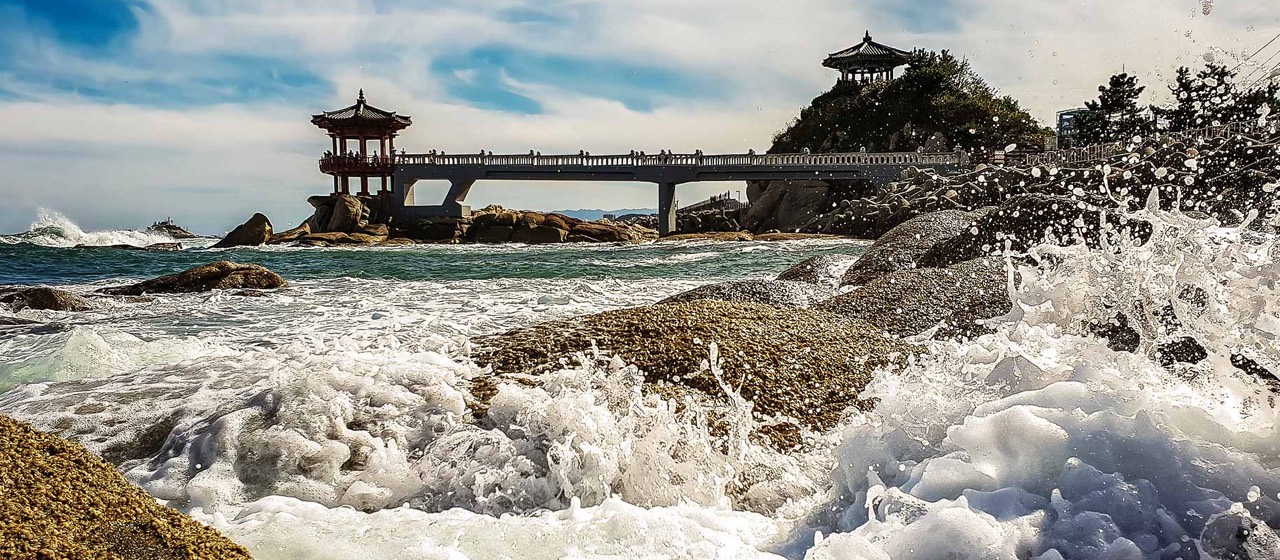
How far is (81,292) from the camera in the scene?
45.1ft

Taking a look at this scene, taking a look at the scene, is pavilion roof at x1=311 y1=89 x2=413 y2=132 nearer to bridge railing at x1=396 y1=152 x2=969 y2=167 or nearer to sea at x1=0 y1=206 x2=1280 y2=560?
bridge railing at x1=396 y1=152 x2=969 y2=167

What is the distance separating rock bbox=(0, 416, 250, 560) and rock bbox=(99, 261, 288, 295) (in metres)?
11.4

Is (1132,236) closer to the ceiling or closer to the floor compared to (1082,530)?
closer to the ceiling

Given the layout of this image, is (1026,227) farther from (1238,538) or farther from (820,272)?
(1238,538)

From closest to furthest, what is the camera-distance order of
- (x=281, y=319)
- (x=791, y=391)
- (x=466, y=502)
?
(x=466, y=502)
(x=791, y=391)
(x=281, y=319)

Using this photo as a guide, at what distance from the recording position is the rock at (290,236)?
35.2m

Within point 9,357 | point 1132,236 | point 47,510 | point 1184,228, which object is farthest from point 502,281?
point 47,510

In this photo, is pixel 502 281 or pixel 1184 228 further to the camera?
pixel 502 281

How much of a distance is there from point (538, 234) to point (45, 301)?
77.4 ft

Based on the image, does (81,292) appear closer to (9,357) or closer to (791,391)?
(9,357)

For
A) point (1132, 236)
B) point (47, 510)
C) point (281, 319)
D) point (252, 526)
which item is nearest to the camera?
point (47, 510)

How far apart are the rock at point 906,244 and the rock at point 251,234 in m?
30.9

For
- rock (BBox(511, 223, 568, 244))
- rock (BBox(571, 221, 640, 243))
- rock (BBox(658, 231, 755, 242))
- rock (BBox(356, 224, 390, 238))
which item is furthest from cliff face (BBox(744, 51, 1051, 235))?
rock (BBox(356, 224, 390, 238))

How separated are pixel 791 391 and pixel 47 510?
11.4 ft
